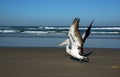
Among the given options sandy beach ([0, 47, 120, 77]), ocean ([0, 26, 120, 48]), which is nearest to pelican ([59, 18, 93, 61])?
sandy beach ([0, 47, 120, 77])

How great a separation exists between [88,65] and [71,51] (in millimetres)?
938

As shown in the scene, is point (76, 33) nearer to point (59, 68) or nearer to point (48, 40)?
point (59, 68)

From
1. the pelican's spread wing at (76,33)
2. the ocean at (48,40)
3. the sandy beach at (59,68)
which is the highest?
the pelican's spread wing at (76,33)

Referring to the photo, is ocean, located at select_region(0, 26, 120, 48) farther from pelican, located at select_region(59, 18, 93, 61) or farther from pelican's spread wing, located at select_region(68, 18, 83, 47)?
pelican's spread wing, located at select_region(68, 18, 83, 47)

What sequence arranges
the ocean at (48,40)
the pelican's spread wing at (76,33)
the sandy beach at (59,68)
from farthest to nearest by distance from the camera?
the ocean at (48,40) < the pelican's spread wing at (76,33) < the sandy beach at (59,68)

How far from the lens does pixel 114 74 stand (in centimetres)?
802

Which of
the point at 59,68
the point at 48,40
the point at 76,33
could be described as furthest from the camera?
the point at 48,40

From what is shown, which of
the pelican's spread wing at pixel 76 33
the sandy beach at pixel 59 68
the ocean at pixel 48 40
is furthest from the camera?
the ocean at pixel 48 40

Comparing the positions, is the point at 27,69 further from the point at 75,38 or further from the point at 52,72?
the point at 75,38

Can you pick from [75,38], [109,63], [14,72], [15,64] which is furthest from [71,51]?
[14,72]

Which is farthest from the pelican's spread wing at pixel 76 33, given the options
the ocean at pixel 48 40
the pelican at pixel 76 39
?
the ocean at pixel 48 40

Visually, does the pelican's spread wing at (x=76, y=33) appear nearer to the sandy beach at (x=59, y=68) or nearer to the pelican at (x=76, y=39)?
the pelican at (x=76, y=39)

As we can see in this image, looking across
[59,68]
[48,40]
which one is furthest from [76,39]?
[48,40]

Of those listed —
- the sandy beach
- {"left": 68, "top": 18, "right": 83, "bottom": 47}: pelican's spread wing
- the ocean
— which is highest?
{"left": 68, "top": 18, "right": 83, "bottom": 47}: pelican's spread wing
